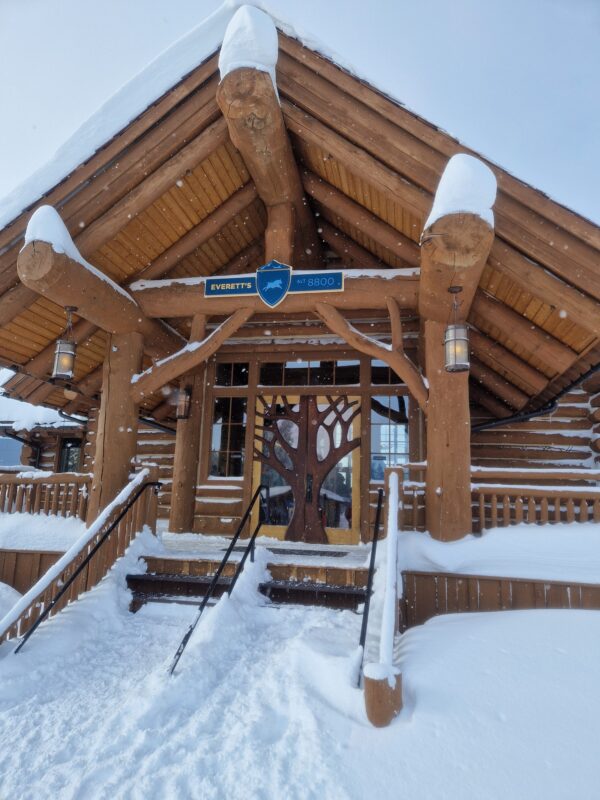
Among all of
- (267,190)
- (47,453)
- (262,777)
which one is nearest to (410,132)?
(267,190)

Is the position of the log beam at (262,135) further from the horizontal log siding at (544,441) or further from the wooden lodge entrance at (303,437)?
the horizontal log siding at (544,441)

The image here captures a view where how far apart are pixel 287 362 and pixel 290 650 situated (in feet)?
21.0

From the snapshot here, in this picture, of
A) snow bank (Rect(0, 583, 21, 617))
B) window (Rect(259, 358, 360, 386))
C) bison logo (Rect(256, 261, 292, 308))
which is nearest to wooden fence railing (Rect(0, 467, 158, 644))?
snow bank (Rect(0, 583, 21, 617))

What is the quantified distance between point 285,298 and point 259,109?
2.39m

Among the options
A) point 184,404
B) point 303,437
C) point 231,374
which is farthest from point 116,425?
point 303,437

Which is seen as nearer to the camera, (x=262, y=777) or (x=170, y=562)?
(x=262, y=777)

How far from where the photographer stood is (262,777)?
2906mm

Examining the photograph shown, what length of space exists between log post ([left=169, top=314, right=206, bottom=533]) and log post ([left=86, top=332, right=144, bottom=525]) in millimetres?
2253

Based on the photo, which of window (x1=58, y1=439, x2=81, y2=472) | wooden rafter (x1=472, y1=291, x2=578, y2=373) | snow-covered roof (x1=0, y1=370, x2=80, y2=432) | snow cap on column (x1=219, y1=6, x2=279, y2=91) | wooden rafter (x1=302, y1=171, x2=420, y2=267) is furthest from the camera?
window (x1=58, y1=439, x2=81, y2=472)

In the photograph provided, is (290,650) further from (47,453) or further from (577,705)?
(47,453)

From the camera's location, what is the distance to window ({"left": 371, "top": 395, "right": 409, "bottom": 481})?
9531 mm

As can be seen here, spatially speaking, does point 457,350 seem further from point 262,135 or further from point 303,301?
point 262,135

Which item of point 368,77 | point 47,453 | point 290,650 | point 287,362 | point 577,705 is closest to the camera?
point 577,705

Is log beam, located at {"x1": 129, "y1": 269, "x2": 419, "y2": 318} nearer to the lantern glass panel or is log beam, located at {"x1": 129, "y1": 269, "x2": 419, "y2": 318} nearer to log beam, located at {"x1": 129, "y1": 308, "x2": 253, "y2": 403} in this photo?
log beam, located at {"x1": 129, "y1": 308, "x2": 253, "y2": 403}
